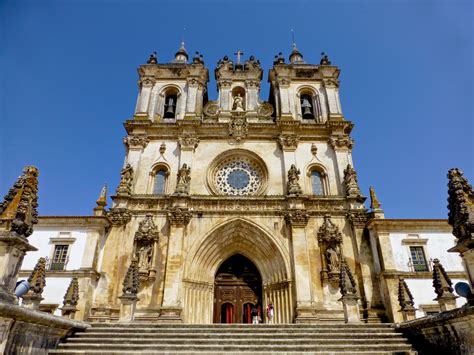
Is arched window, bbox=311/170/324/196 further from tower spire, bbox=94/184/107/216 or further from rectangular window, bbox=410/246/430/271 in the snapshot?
tower spire, bbox=94/184/107/216

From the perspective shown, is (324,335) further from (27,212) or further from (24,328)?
(27,212)

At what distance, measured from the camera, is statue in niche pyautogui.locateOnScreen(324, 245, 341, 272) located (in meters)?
16.6

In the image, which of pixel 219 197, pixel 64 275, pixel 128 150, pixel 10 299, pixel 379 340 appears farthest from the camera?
pixel 128 150

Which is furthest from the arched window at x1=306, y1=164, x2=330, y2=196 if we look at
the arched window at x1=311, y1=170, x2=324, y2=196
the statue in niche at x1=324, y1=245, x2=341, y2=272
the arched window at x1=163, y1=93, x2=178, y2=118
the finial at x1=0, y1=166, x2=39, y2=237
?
the finial at x1=0, y1=166, x2=39, y2=237

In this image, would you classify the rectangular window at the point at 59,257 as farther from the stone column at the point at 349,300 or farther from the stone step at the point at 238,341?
A: the stone column at the point at 349,300

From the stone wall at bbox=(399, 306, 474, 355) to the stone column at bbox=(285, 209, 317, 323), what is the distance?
19.5 ft

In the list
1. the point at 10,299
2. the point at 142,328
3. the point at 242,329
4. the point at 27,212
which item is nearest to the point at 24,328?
the point at 10,299

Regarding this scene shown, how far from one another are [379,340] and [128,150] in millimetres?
17791

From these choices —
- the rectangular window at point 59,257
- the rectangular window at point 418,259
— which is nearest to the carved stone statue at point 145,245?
the rectangular window at point 59,257

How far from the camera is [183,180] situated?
19031 mm

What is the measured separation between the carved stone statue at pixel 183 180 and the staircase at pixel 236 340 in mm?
8471

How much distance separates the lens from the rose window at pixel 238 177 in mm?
20453

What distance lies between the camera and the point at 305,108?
2372 centimetres

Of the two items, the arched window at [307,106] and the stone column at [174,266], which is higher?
the arched window at [307,106]
